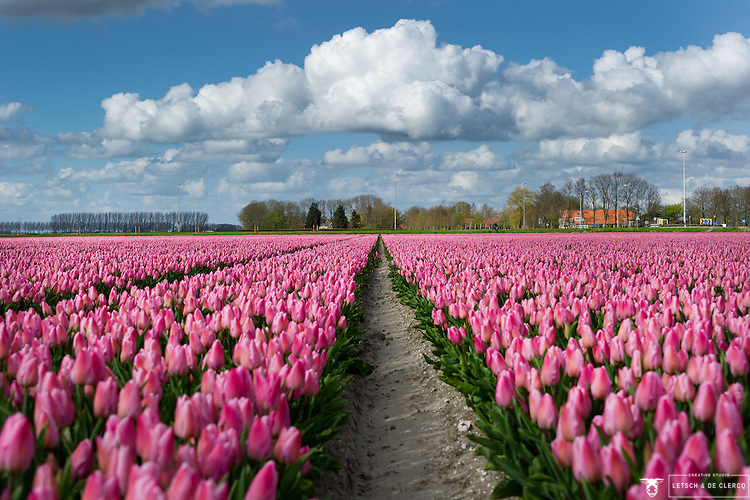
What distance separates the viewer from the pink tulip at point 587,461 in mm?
1714

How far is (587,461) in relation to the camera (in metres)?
1.72

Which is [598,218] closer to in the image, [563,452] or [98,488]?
[563,452]

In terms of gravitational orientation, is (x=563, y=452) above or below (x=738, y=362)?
below

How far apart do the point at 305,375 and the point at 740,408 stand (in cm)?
202

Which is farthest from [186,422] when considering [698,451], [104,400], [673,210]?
[673,210]

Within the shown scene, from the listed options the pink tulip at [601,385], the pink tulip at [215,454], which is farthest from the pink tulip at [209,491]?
the pink tulip at [601,385]

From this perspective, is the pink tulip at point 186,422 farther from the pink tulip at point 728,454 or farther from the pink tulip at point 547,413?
the pink tulip at point 728,454

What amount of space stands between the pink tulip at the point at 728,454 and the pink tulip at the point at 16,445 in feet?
7.50

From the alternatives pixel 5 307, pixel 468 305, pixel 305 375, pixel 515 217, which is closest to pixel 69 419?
pixel 305 375

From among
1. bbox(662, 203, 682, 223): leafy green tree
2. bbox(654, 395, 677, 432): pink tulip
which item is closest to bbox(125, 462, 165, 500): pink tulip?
bbox(654, 395, 677, 432): pink tulip

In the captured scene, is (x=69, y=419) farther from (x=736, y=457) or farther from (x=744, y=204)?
(x=744, y=204)

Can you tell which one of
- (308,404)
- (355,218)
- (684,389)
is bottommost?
(308,404)

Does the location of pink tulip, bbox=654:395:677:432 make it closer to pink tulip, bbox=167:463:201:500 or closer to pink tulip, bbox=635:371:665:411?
pink tulip, bbox=635:371:665:411

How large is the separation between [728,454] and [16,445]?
2.34 metres
